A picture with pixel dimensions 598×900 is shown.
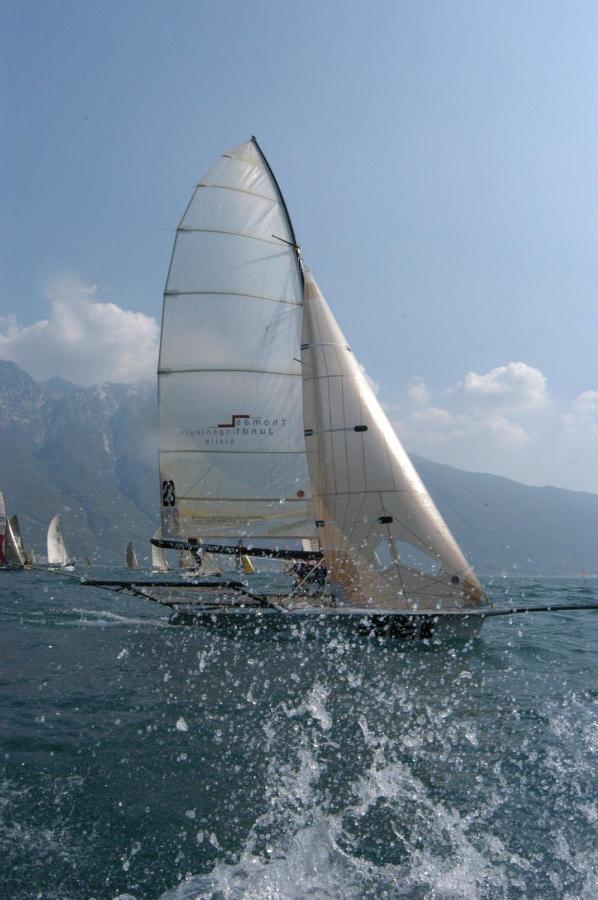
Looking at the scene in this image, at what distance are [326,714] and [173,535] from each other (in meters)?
11.4

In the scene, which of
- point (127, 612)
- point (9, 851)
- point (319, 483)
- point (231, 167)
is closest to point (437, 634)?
point (319, 483)

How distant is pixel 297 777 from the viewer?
25.8ft

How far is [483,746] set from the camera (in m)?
9.04

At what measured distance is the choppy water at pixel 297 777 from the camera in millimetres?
5746

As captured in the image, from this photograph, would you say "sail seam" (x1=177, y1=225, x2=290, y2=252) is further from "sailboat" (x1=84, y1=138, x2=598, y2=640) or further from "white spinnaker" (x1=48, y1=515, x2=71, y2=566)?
"white spinnaker" (x1=48, y1=515, x2=71, y2=566)

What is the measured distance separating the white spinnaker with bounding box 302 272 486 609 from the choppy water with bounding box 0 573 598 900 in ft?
7.81

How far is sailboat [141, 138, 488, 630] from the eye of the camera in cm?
1844

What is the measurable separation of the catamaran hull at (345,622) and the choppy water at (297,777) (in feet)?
4.03

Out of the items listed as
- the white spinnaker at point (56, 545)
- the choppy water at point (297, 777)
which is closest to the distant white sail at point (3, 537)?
the white spinnaker at point (56, 545)

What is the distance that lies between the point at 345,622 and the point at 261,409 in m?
7.59

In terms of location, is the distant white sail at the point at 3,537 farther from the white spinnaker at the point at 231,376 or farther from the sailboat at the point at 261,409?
the white spinnaker at the point at 231,376

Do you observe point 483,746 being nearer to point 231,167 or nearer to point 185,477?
point 185,477

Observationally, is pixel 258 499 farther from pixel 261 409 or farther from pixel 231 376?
pixel 231 376

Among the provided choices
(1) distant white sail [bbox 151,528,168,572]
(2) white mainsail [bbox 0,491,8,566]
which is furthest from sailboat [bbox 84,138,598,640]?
(1) distant white sail [bbox 151,528,168,572]
